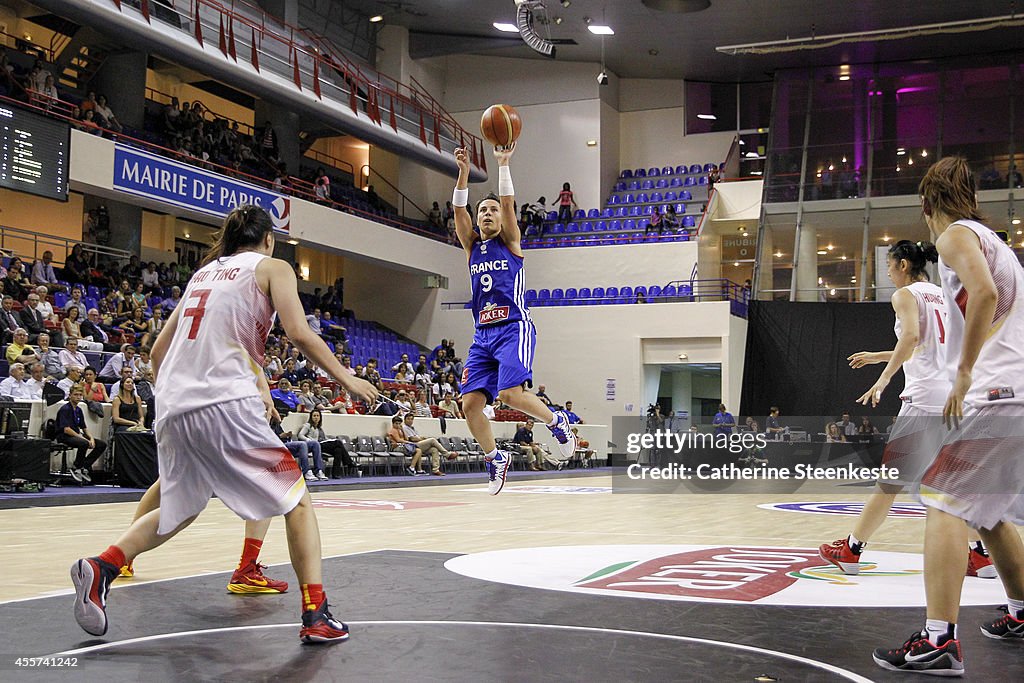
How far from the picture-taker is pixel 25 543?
612 cm

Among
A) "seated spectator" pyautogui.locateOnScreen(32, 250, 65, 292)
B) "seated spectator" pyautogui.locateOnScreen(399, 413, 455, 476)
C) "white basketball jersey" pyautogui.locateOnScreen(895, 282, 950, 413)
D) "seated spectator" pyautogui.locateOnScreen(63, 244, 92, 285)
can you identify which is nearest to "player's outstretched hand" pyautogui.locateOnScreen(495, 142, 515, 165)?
"white basketball jersey" pyautogui.locateOnScreen(895, 282, 950, 413)

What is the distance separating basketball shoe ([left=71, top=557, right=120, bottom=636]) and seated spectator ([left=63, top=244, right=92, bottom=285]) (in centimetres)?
1487

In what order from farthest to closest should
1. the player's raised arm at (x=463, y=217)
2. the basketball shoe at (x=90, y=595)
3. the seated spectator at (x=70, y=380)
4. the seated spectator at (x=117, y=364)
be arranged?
the seated spectator at (x=117, y=364) < the seated spectator at (x=70, y=380) < the player's raised arm at (x=463, y=217) < the basketball shoe at (x=90, y=595)

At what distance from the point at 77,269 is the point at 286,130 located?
9.32m

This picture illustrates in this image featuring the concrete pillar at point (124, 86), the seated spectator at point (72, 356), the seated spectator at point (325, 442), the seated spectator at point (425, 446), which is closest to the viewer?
the seated spectator at point (72, 356)

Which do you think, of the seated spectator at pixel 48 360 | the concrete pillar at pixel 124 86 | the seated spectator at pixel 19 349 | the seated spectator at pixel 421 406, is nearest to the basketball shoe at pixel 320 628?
the seated spectator at pixel 19 349

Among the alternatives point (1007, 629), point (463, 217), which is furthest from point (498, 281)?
point (1007, 629)

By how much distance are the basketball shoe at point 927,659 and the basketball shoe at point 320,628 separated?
1742 millimetres

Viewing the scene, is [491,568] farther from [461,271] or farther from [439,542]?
[461,271]

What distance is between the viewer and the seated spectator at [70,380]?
38.0 feet

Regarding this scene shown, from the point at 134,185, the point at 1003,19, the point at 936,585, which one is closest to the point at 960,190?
the point at 936,585

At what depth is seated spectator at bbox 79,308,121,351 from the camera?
14067mm

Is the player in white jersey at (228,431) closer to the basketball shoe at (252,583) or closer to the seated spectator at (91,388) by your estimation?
the basketball shoe at (252,583)

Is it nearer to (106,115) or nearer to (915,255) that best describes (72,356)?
(106,115)
